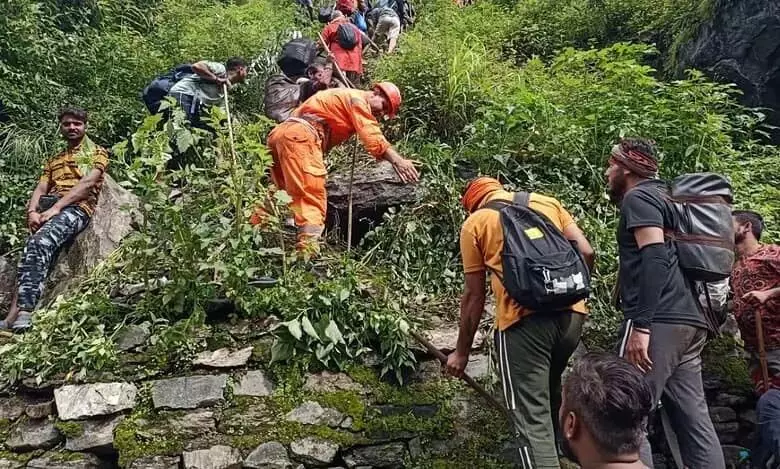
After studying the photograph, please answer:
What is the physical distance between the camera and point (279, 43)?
10.1 m

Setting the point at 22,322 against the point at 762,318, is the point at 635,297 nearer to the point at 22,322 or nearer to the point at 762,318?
the point at 762,318

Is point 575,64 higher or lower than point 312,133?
higher

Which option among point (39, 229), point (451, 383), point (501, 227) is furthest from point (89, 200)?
point (501, 227)

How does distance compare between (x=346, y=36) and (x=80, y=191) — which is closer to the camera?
(x=80, y=191)

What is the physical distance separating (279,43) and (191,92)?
11.1 ft

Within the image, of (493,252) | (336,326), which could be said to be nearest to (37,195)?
(336,326)

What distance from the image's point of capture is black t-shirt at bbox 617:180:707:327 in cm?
367

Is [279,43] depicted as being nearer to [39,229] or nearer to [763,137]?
[39,229]

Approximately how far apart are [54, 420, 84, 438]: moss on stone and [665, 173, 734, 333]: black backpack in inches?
146

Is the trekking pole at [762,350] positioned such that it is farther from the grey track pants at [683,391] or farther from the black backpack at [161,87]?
the black backpack at [161,87]

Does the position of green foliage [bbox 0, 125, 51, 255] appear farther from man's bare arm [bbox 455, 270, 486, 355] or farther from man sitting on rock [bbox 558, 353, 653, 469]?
man sitting on rock [bbox 558, 353, 653, 469]

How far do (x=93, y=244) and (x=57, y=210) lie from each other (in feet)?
1.46

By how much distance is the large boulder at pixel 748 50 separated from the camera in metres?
7.81

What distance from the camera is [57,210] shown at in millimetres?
5949
